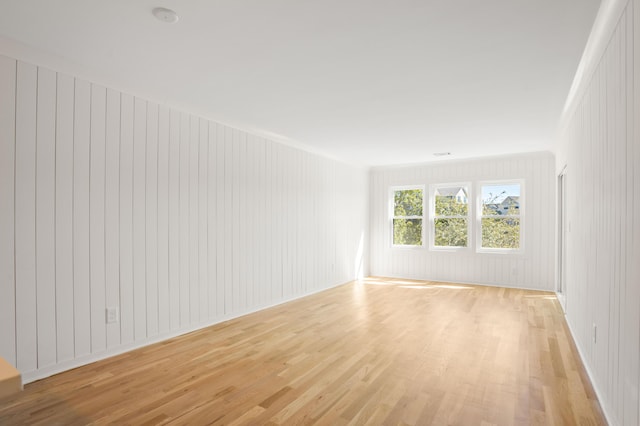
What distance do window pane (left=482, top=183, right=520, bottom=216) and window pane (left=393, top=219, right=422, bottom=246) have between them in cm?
135

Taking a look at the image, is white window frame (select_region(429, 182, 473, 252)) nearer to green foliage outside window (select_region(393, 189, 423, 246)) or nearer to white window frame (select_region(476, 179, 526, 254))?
white window frame (select_region(476, 179, 526, 254))

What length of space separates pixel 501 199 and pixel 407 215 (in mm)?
1862

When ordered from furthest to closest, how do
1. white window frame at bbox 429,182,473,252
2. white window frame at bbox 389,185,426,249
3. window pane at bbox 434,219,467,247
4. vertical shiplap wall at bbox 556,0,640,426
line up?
white window frame at bbox 389,185,426,249
window pane at bbox 434,219,467,247
white window frame at bbox 429,182,473,252
vertical shiplap wall at bbox 556,0,640,426

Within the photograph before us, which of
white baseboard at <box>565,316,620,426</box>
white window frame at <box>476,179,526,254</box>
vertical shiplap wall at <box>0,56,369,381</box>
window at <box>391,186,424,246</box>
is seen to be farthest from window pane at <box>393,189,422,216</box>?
white baseboard at <box>565,316,620,426</box>

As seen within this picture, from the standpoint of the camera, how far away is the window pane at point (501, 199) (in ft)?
21.3

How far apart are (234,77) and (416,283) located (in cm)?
532

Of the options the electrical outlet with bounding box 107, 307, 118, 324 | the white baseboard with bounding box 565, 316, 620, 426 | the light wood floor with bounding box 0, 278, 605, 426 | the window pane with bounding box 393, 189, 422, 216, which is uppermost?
the window pane with bounding box 393, 189, 422, 216

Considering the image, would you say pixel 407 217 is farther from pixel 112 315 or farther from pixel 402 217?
pixel 112 315

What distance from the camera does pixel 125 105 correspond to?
329 centimetres

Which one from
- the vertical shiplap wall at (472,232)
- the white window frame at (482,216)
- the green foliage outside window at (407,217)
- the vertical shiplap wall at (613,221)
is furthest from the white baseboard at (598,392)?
the green foliage outside window at (407,217)

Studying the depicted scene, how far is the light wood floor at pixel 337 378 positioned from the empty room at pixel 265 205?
22 mm

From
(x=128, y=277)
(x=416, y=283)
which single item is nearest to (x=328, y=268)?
A: (x=416, y=283)

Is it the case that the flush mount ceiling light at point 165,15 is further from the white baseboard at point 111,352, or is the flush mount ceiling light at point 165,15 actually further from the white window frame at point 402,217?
the white window frame at point 402,217

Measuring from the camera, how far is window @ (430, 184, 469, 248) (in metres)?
6.98
